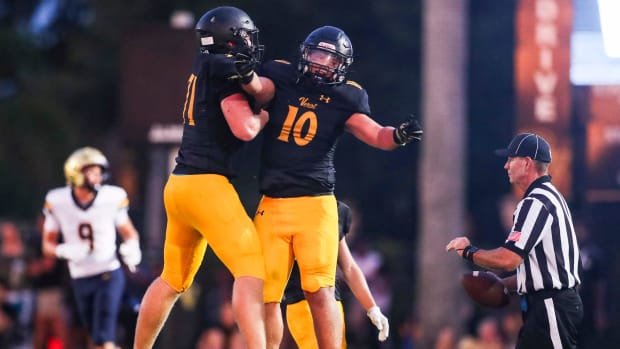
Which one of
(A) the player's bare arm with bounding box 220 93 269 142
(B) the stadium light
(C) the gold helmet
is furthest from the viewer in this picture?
(B) the stadium light

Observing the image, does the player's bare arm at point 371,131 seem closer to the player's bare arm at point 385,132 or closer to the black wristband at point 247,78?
the player's bare arm at point 385,132

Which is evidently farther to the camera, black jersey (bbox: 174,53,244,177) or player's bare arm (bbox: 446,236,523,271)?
black jersey (bbox: 174,53,244,177)

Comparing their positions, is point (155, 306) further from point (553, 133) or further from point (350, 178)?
point (350, 178)

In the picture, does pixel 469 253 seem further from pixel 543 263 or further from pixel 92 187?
pixel 92 187

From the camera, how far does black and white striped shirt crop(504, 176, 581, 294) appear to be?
7473mm

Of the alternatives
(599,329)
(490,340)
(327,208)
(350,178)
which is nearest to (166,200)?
(327,208)

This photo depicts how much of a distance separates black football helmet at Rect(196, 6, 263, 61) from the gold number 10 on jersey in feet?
1.30

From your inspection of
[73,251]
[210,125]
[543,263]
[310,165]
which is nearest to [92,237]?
[73,251]

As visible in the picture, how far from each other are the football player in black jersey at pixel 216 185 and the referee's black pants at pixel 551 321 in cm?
155

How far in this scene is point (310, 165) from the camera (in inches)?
303

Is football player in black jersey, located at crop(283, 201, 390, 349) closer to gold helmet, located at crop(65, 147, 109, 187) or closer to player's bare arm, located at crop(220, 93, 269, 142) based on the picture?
player's bare arm, located at crop(220, 93, 269, 142)

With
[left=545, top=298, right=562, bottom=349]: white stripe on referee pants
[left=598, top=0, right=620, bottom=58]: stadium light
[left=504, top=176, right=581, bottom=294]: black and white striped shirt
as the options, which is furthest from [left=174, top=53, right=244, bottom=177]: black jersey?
[left=598, top=0, right=620, bottom=58]: stadium light

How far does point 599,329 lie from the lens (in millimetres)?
12656

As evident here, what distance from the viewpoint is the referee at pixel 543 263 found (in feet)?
24.5
